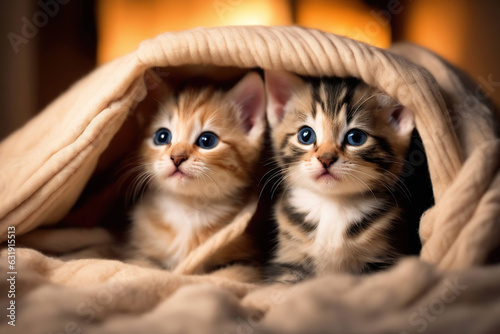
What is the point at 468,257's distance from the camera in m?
0.87

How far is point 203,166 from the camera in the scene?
4.14 ft

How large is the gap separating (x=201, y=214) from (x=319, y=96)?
1.78 feet

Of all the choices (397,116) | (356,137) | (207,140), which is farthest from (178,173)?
(397,116)

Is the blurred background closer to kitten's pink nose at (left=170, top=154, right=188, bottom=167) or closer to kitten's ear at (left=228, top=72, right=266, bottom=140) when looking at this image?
kitten's ear at (left=228, top=72, right=266, bottom=140)

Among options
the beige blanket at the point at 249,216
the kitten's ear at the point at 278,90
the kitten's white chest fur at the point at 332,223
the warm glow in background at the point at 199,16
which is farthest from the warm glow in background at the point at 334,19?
the kitten's white chest fur at the point at 332,223

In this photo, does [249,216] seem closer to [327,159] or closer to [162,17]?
[327,159]

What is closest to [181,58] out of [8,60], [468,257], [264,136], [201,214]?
[264,136]

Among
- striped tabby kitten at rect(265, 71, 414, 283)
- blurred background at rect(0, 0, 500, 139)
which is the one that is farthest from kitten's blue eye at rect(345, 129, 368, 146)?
blurred background at rect(0, 0, 500, 139)

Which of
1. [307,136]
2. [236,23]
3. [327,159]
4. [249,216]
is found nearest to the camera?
[327,159]

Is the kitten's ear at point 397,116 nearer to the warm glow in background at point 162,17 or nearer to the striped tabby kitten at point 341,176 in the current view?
the striped tabby kitten at point 341,176

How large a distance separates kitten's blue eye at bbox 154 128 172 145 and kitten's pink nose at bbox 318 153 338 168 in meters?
0.55

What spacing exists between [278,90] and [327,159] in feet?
1.15

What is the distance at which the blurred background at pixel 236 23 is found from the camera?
1.96 m

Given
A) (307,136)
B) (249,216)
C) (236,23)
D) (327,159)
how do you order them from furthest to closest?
(236,23) < (249,216) < (307,136) < (327,159)
